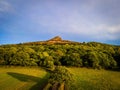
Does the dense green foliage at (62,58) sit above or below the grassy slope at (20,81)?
above

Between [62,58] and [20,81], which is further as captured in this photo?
[62,58]

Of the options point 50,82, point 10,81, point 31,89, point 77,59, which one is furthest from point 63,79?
point 77,59

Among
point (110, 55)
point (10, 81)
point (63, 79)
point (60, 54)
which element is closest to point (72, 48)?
point (60, 54)

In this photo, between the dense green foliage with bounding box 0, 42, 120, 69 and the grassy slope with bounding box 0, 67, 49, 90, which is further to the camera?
the dense green foliage with bounding box 0, 42, 120, 69

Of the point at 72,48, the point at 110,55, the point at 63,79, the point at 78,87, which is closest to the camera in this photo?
the point at 63,79

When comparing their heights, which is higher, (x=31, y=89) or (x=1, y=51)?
(x=1, y=51)

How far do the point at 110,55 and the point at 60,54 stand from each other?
26.6m

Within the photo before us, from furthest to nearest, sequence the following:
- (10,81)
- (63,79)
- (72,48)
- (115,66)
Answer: (72,48), (115,66), (10,81), (63,79)

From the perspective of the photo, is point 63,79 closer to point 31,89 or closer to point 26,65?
point 31,89

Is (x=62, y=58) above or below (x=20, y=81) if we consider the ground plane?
above

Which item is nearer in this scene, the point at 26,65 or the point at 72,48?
the point at 26,65

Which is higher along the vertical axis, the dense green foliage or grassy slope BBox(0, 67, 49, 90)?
the dense green foliage

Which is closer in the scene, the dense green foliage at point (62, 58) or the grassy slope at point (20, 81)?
the grassy slope at point (20, 81)

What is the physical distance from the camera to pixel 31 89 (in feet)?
199
